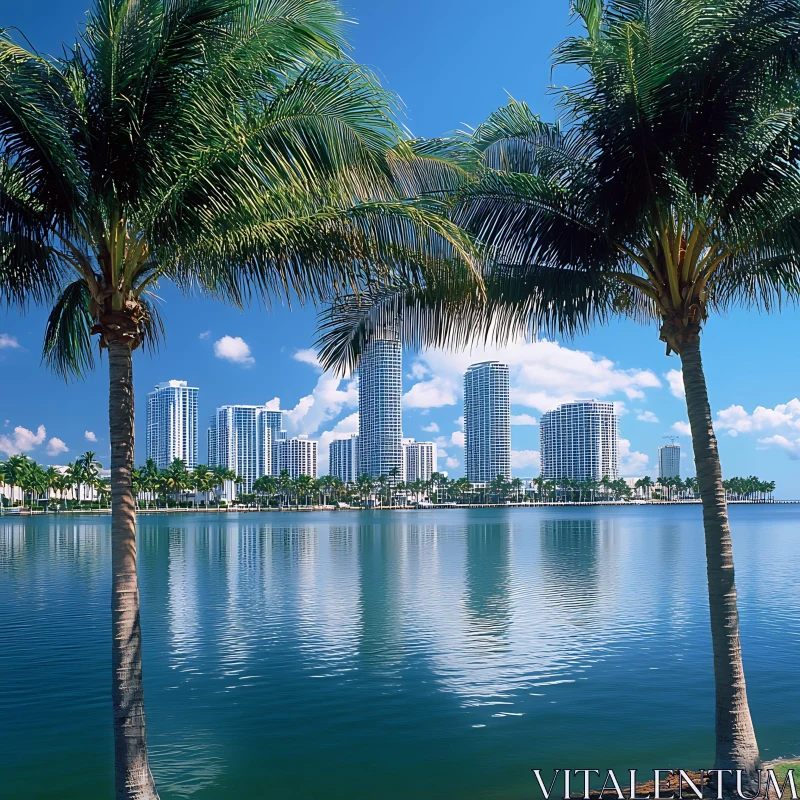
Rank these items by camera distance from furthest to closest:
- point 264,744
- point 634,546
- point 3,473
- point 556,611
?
point 3,473 → point 634,546 → point 556,611 → point 264,744

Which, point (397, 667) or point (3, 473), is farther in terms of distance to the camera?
point (3, 473)

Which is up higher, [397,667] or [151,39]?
[151,39]

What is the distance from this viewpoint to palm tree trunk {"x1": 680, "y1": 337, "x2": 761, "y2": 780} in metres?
8.60

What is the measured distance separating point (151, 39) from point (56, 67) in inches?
45.4

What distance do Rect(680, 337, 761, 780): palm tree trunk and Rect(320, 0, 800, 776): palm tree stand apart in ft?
0.06

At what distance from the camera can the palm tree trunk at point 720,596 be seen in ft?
28.2

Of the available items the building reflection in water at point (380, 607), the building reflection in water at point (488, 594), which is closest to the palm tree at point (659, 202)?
the building reflection in water at point (380, 607)

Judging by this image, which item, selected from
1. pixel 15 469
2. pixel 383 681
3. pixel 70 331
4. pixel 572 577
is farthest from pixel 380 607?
pixel 15 469

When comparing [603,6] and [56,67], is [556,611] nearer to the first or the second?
[603,6]

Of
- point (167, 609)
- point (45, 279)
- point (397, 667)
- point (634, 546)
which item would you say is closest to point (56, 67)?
point (45, 279)

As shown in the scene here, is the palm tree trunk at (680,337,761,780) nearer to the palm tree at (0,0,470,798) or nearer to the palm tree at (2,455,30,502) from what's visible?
the palm tree at (0,0,470,798)

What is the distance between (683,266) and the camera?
30.2 ft

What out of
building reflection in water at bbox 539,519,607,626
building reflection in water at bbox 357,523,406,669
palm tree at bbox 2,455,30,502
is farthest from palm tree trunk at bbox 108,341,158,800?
palm tree at bbox 2,455,30,502

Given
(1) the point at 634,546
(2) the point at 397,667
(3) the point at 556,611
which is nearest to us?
(2) the point at 397,667
